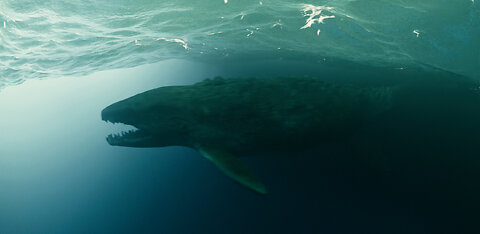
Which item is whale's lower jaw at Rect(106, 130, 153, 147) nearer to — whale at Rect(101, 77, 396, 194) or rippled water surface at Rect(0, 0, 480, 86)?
whale at Rect(101, 77, 396, 194)

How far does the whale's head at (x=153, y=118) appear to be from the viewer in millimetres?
7133

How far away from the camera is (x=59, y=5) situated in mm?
15109

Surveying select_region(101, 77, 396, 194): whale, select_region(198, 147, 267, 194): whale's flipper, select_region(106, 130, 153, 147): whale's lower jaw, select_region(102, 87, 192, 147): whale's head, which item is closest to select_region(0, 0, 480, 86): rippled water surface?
select_region(101, 77, 396, 194): whale

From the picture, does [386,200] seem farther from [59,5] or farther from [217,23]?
[59,5]

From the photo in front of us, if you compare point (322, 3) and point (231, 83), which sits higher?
point (322, 3)

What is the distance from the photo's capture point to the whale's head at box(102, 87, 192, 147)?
7133 millimetres

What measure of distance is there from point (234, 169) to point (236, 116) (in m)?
1.64

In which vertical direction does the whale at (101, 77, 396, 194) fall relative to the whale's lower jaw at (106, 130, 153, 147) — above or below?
above

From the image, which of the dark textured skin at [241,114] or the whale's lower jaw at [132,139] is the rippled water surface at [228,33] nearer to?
the dark textured skin at [241,114]

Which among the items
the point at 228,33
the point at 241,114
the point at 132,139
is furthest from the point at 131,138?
the point at 228,33

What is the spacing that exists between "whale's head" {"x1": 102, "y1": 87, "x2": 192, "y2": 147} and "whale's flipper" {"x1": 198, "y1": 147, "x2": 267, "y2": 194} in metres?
1.12

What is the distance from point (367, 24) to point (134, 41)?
14.0 meters

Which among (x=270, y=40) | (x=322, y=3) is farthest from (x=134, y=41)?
(x=322, y=3)

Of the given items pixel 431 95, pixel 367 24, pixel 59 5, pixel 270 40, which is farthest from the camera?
Result: pixel 59 5
